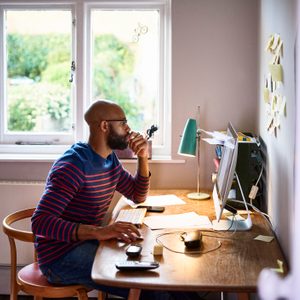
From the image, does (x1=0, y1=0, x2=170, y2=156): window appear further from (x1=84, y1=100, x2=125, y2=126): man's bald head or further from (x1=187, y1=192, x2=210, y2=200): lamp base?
(x1=84, y1=100, x2=125, y2=126): man's bald head

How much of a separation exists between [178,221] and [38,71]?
68.1 inches

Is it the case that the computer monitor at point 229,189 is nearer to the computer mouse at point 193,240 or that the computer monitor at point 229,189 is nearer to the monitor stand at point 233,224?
the monitor stand at point 233,224

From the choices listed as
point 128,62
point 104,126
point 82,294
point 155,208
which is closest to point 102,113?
point 104,126

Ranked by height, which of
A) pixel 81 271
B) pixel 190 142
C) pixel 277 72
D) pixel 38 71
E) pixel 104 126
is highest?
pixel 38 71

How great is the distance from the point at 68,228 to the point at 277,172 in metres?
0.88

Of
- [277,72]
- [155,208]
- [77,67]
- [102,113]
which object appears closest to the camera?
[277,72]

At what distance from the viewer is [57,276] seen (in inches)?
87.0

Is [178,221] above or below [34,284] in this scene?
above

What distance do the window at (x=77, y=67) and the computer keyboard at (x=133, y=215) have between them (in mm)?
959

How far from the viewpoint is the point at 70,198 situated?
2.12 m

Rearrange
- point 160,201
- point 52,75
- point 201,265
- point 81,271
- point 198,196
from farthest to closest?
point 52,75 → point 198,196 → point 160,201 → point 81,271 → point 201,265

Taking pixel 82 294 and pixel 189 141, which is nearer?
pixel 82 294

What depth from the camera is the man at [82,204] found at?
203 centimetres

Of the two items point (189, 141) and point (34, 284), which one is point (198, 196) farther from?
point (34, 284)
